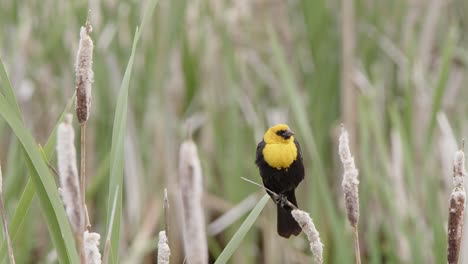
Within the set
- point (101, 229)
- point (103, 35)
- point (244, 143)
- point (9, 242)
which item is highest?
point (103, 35)

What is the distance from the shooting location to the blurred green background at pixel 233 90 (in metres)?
3.13

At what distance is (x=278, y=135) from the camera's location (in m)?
1.36

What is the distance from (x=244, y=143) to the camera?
→ 3307mm

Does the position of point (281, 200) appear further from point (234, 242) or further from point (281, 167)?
point (234, 242)

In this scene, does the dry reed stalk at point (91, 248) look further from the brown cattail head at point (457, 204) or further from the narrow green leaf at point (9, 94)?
the brown cattail head at point (457, 204)

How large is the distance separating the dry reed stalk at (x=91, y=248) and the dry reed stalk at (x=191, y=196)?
0.25m

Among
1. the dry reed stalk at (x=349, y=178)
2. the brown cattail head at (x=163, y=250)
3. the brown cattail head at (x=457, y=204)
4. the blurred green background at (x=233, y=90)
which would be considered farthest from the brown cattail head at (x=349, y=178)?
the blurred green background at (x=233, y=90)

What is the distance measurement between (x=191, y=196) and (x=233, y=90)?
242cm

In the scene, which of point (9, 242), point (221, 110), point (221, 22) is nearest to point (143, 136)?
point (221, 110)

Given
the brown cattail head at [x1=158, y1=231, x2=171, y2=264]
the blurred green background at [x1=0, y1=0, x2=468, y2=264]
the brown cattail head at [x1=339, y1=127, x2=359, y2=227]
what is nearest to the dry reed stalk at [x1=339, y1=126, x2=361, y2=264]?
the brown cattail head at [x1=339, y1=127, x2=359, y2=227]

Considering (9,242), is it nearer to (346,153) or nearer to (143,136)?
(346,153)

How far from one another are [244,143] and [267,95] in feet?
1.22

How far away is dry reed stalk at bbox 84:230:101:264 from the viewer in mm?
917

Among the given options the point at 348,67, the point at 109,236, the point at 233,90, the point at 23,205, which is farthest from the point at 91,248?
the point at 348,67
